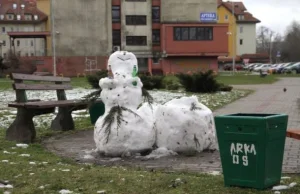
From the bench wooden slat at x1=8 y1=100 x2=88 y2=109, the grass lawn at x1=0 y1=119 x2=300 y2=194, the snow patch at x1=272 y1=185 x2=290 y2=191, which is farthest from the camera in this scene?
the bench wooden slat at x1=8 y1=100 x2=88 y2=109

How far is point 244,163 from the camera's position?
557 cm

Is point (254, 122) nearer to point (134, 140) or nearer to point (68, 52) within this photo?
point (134, 140)

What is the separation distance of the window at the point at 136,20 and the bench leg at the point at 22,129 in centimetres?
6087

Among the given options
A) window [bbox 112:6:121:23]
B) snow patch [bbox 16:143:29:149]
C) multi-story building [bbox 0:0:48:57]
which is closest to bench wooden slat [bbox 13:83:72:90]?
snow patch [bbox 16:143:29:149]

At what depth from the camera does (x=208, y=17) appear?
70.2m

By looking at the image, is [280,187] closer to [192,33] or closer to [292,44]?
[192,33]

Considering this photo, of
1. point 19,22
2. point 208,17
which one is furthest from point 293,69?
point 19,22

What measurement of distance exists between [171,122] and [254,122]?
10.3 ft

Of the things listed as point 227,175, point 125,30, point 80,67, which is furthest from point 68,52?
point 227,175

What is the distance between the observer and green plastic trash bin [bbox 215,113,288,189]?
538 centimetres

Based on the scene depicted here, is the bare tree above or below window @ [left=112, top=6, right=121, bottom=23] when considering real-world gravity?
below

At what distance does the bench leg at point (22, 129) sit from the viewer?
32.3 feet

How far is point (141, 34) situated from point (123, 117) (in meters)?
62.6

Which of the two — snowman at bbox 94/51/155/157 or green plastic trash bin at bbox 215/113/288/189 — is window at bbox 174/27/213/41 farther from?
green plastic trash bin at bbox 215/113/288/189
